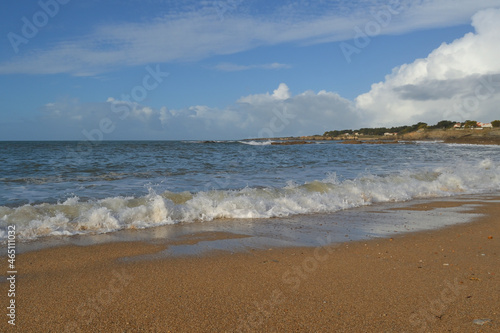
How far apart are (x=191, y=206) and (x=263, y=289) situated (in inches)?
193

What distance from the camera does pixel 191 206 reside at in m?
8.75

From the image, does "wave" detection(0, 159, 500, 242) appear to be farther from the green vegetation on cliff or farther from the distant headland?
the green vegetation on cliff

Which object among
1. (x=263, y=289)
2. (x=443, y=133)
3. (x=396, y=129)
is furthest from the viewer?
(x=396, y=129)

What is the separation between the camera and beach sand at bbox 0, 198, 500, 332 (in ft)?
11.1

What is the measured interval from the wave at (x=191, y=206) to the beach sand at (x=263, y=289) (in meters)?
1.47

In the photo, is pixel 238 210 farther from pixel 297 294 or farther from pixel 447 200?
pixel 447 200

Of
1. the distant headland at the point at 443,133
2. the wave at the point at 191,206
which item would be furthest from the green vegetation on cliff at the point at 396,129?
the wave at the point at 191,206

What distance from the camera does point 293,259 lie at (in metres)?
5.24

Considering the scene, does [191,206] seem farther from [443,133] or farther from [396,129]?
[396,129]

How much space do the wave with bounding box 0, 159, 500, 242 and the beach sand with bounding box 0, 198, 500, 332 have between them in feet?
4.81

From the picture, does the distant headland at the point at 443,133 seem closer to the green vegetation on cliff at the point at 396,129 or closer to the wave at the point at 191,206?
the green vegetation on cliff at the point at 396,129

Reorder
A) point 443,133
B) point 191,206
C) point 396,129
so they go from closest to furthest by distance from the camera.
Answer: point 191,206 < point 443,133 < point 396,129

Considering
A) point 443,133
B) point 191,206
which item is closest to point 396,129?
point 443,133

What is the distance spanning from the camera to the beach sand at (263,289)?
3.37m
